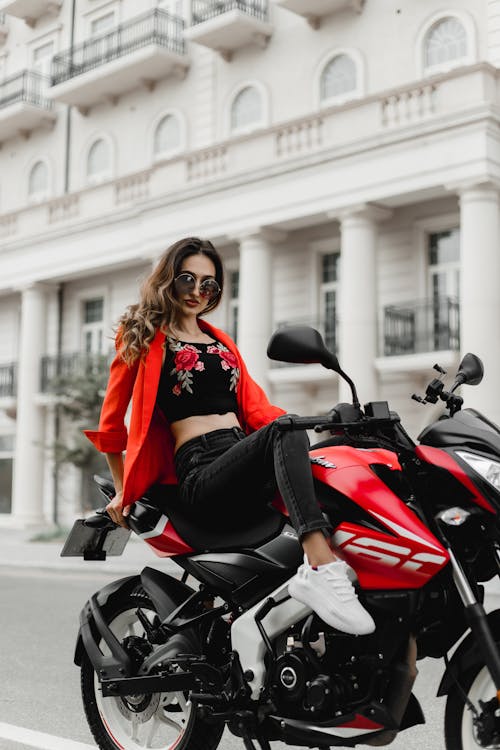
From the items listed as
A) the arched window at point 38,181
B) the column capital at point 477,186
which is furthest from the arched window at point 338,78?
the arched window at point 38,181

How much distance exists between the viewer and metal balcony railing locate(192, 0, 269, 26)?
22391mm

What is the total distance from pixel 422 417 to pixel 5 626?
12471mm

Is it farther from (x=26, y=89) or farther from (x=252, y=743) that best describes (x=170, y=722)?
(x=26, y=89)

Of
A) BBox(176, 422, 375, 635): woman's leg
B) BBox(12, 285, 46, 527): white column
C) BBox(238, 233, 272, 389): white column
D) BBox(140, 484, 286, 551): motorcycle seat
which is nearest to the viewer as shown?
BBox(176, 422, 375, 635): woman's leg

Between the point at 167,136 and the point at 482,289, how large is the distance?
11.6 m

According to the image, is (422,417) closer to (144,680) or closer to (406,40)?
(406,40)

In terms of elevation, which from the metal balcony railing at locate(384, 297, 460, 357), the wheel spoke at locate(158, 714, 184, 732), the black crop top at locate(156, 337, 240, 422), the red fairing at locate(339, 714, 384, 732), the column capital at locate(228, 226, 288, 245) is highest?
the column capital at locate(228, 226, 288, 245)

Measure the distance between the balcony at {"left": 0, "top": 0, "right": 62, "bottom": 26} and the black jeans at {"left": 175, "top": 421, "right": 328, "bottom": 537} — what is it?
Answer: 2806 centimetres

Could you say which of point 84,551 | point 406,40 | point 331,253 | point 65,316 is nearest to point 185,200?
point 331,253

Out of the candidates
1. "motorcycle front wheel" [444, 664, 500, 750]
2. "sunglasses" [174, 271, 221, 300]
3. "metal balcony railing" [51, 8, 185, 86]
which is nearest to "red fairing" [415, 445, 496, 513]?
"motorcycle front wheel" [444, 664, 500, 750]

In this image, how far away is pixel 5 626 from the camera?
828cm

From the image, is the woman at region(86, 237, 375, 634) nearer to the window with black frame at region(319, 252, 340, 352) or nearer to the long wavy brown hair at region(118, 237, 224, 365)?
the long wavy brown hair at region(118, 237, 224, 365)

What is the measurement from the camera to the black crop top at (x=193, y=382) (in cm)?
386

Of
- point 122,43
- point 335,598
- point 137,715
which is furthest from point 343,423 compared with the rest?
point 122,43
